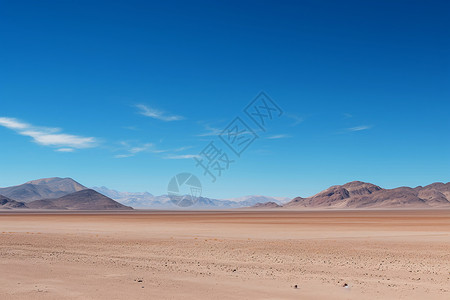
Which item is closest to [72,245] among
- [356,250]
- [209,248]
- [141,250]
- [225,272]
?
[141,250]

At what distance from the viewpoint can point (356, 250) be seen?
840 inches

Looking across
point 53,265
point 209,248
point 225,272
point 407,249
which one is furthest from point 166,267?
point 407,249

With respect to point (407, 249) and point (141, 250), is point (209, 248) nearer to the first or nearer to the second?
point (141, 250)

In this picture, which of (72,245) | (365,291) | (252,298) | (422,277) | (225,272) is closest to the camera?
(252,298)

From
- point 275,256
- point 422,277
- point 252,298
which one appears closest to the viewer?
point 252,298

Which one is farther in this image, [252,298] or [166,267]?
[166,267]

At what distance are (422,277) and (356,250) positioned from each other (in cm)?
820

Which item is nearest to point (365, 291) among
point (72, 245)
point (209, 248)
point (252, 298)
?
point (252, 298)

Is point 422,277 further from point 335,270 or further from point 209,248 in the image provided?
point 209,248

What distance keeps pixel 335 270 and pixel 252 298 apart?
5.56 metres

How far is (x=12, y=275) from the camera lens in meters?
13.3

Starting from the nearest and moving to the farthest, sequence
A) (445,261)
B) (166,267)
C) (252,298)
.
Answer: (252,298) → (166,267) → (445,261)

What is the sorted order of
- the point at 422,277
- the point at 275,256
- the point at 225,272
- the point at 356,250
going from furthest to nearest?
the point at 356,250
the point at 275,256
the point at 225,272
the point at 422,277

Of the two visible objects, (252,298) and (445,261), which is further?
(445,261)
